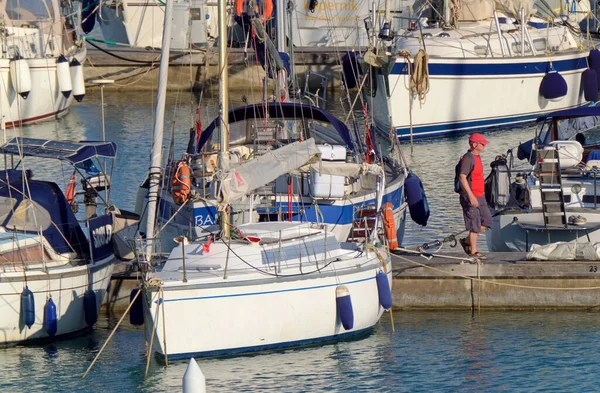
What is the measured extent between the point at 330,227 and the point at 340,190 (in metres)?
0.61

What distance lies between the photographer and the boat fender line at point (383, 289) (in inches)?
599

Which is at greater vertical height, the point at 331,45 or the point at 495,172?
the point at 331,45

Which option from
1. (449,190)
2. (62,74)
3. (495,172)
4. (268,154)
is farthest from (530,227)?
(62,74)

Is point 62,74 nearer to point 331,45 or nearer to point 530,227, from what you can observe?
point 331,45

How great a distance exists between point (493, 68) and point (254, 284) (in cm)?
2074

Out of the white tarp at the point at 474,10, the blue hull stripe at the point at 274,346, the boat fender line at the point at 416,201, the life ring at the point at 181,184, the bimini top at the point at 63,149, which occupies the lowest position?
the blue hull stripe at the point at 274,346

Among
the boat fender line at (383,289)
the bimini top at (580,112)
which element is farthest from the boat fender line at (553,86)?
the boat fender line at (383,289)

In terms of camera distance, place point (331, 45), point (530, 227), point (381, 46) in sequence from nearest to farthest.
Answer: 1. point (530, 227)
2. point (381, 46)
3. point (331, 45)

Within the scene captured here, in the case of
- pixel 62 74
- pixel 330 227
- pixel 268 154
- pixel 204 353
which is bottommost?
pixel 204 353

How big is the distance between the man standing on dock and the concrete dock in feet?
1.67

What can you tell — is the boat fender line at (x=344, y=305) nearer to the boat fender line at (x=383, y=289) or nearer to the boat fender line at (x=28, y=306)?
Answer: the boat fender line at (x=383, y=289)

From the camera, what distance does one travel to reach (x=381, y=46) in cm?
3288

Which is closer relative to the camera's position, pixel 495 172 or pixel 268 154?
pixel 268 154

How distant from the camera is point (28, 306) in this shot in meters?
14.9
